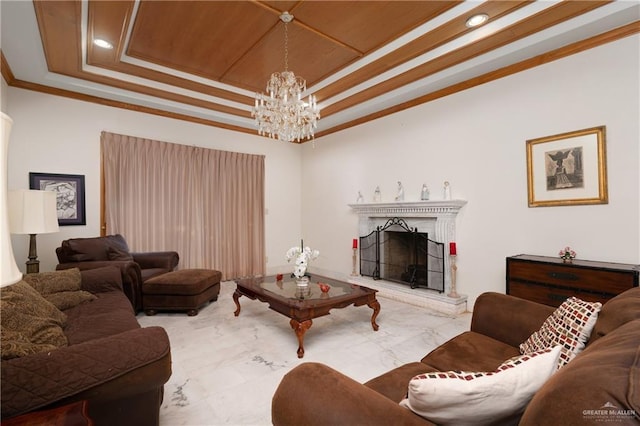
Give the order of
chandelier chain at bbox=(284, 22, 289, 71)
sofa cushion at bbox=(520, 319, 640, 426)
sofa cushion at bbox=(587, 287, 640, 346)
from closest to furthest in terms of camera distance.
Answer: sofa cushion at bbox=(520, 319, 640, 426), sofa cushion at bbox=(587, 287, 640, 346), chandelier chain at bbox=(284, 22, 289, 71)

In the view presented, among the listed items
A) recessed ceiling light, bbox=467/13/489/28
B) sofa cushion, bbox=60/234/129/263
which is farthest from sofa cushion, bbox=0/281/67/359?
recessed ceiling light, bbox=467/13/489/28

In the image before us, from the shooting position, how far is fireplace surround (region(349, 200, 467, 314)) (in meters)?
3.84

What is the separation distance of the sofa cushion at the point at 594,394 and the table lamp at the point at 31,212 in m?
2.88

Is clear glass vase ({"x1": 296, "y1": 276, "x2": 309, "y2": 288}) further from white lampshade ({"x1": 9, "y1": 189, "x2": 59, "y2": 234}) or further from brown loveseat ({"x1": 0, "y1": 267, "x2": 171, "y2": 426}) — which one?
white lampshade ({"x1": 9, "y1": 189, "x2": 59, "y2": 234})

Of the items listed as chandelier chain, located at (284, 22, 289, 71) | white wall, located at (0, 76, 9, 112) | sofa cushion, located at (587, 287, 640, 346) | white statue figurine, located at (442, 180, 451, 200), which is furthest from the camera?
white statue figurine, located at (442, 180, 451, 200)

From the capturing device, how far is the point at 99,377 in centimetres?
118

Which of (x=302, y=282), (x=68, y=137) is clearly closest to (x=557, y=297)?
(x=302, y=282)

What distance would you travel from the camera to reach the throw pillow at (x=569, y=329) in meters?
1.33

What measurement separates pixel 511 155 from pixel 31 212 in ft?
15.4

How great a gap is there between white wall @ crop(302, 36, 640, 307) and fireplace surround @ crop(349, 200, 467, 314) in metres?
0.15

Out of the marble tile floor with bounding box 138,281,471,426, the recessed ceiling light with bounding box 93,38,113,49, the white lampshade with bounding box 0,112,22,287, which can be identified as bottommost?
the marble tile floor with bounding box 138,281,471,426

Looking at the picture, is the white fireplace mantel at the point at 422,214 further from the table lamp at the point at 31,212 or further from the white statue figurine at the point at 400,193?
the table lamp at the point at 31,212

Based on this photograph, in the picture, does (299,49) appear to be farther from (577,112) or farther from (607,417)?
(607,417)

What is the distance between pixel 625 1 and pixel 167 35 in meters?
4.16
